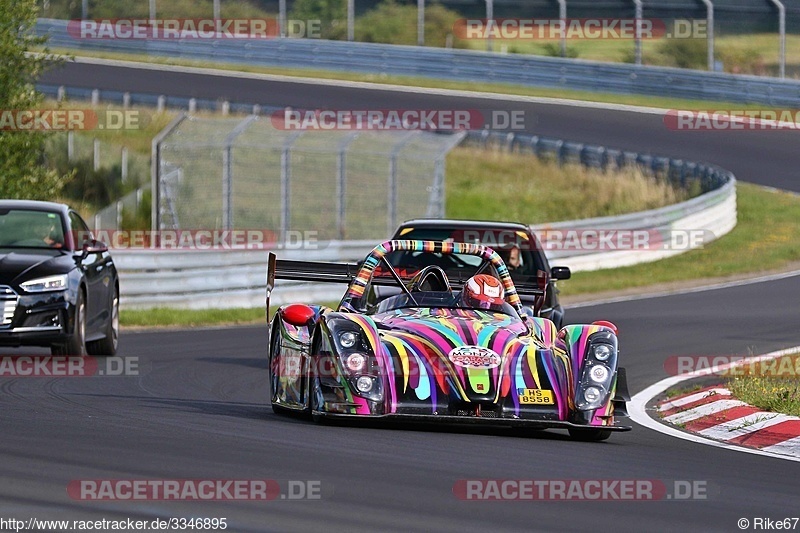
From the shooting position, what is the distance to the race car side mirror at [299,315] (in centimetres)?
1028

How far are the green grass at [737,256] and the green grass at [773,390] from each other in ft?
33.1

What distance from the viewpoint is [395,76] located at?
43062 millimetres

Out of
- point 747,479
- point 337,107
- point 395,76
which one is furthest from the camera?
point 395,76

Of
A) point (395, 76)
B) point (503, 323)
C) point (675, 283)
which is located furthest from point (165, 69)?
point (503, 323)

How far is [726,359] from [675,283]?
9.02 m

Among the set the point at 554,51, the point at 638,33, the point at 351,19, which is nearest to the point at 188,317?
the point at 638,33

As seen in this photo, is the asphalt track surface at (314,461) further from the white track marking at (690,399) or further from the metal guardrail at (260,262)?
the metal guardrail at (260,262)

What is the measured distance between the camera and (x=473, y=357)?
948 centimetres

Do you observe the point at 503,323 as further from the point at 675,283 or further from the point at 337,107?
the point at 337,107

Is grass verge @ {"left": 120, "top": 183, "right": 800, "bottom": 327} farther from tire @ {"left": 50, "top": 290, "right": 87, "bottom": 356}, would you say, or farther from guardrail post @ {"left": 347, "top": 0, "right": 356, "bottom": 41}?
guardrail post @ {"left": 347, "top": 0, "right": 356, "bottom": 41}

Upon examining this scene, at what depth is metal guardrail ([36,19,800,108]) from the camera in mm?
38281

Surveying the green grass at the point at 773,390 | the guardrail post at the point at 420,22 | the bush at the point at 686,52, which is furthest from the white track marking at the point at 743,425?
the bush at the point at 686,52

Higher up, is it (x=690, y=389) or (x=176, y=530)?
(x=176, y=530)

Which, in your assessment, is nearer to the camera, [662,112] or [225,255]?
[225,255]
